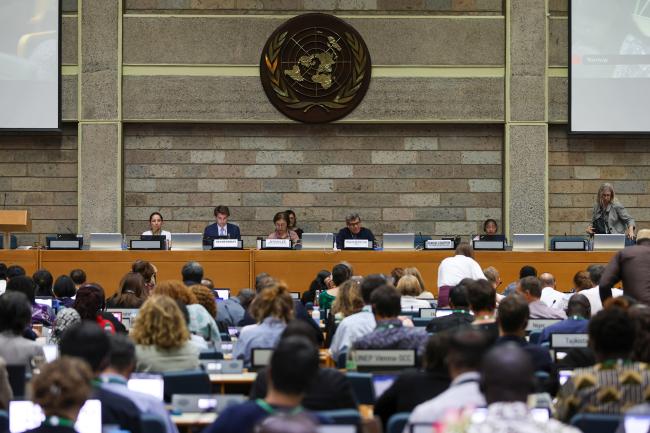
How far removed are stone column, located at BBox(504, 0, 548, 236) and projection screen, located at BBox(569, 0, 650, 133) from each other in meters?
0.61

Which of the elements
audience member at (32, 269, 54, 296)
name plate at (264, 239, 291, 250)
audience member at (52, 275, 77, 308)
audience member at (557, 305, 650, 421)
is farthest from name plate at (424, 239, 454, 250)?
audience member at (557, 305, 650, 421)

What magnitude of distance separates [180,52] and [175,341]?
1237 cm

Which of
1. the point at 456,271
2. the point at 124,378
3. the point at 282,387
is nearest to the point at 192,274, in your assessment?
the point at 456,271

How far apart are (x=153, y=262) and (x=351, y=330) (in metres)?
7.58

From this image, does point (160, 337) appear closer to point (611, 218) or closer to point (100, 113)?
point (611, 218)

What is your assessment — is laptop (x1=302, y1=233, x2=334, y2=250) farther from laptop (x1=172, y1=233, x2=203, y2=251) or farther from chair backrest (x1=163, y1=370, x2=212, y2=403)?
chair backrest (x1=163, y1=370, x2=212, y2=403)

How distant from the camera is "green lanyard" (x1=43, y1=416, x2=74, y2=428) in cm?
398

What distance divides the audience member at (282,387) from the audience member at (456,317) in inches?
144

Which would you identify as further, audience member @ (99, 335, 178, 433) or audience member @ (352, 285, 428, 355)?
audience member @ (352, 285, 428, 355)

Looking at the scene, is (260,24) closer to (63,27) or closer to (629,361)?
(63,27)

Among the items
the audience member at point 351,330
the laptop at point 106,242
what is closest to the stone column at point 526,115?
the laptop at point 106,242

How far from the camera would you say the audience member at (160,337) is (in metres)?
6.95

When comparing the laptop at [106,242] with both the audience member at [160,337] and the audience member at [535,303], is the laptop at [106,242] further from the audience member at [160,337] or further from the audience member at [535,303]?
the audience member at [160,337]

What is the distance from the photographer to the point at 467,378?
4805 millimetres
